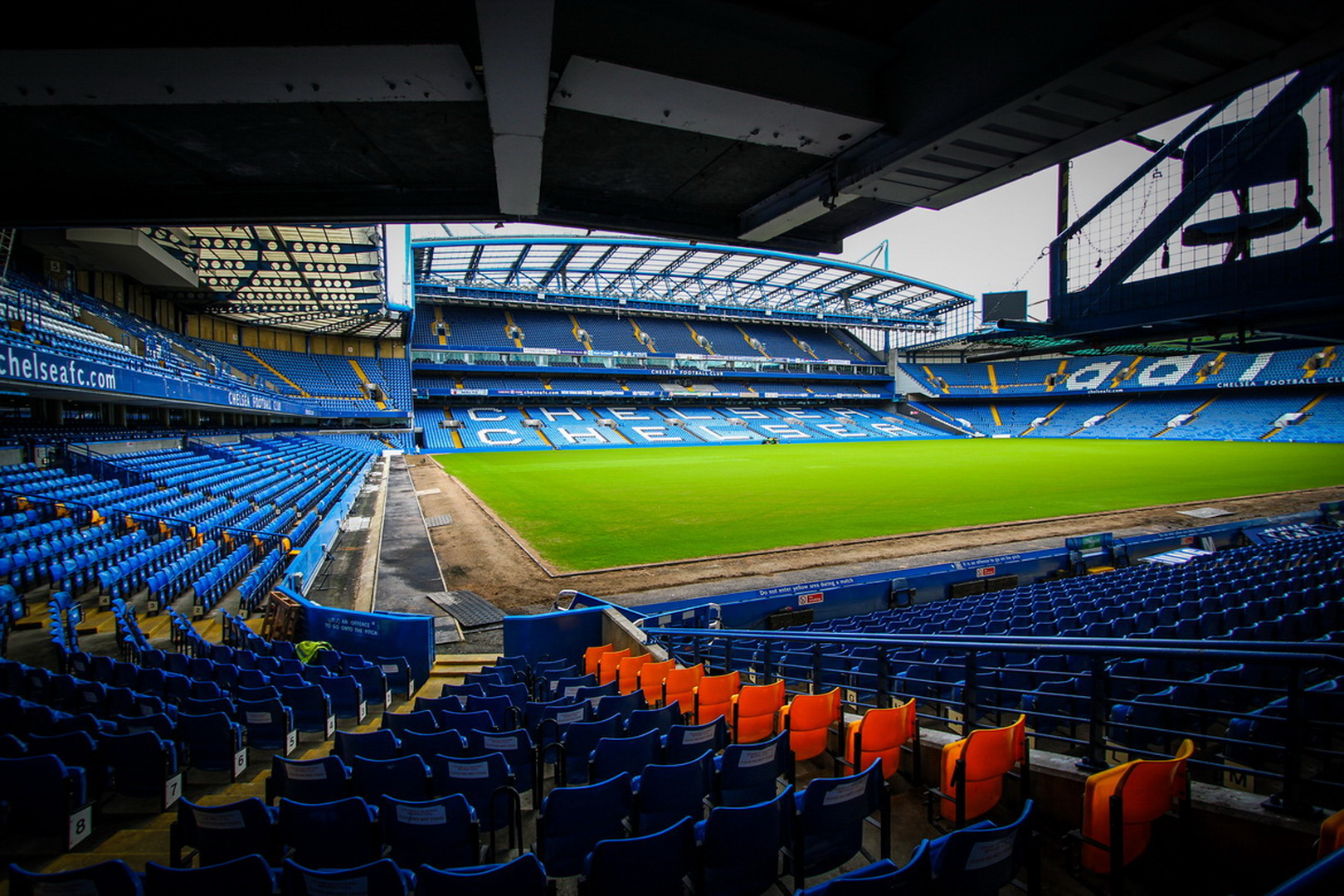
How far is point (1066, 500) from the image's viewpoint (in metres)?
18.7

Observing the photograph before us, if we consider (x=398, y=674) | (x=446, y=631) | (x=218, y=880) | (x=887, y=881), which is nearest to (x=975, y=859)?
(x=887, y=881)

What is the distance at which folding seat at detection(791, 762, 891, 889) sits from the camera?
281cm

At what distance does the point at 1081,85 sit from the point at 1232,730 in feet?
14.7

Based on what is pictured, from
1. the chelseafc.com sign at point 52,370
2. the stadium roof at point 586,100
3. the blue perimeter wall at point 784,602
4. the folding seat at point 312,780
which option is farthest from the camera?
the chelseafc.com sign at point 52,370

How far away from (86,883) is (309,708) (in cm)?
348

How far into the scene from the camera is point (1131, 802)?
270cm

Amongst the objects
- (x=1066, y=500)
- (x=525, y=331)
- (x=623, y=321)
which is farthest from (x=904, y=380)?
(x=1066, y=500)

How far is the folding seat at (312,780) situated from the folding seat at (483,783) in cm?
55

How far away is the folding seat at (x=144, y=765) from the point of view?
3.97 metres

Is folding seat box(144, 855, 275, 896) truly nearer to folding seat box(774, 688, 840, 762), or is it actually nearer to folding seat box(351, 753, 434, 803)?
folding seat box(351, 753, 434, 803)

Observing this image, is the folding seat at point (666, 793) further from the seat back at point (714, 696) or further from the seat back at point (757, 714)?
the seat back at point (714, 696)

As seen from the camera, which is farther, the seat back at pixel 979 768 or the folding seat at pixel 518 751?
the folding seat at pixel 518 751

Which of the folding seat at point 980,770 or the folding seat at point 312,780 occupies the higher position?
the folding seat at point 980,770

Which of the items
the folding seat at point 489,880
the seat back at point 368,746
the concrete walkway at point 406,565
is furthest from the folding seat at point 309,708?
the concrete walkway at point 406,565
